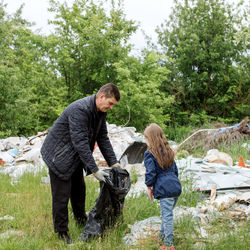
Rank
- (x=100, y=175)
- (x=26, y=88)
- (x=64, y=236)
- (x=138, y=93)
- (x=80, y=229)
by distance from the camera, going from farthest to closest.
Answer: (x=26, y=88) < (x=138, y=93) < (x=80, y=229) < (x=64, y=236) < (x=100, y=175)

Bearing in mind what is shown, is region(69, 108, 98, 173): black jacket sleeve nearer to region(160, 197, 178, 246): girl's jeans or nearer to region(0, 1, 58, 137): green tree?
region(160, 197, 178, 246): girl's jeans

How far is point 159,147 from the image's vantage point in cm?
282

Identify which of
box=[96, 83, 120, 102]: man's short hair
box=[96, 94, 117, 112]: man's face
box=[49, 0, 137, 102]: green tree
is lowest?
box=[96, 94, 117, 112]: man's face

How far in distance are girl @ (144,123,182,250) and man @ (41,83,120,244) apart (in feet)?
1.71

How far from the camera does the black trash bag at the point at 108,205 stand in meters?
3.10

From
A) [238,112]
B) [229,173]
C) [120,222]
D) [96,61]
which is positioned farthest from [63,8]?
[120,222]

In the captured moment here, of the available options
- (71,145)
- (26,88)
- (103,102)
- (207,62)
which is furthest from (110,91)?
(207,62)

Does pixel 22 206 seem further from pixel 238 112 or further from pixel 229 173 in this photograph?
pixel 238 112

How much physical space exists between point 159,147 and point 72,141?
2.78 ft

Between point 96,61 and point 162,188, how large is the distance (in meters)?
11.3

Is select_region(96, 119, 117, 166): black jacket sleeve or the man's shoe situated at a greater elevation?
select_region(96, 119, 117, 166): black jacket sleeve

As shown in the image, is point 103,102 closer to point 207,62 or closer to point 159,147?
point 159,147

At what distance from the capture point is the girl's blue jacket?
2.78 meters

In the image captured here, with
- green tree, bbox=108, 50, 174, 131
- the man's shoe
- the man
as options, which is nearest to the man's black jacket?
the man
